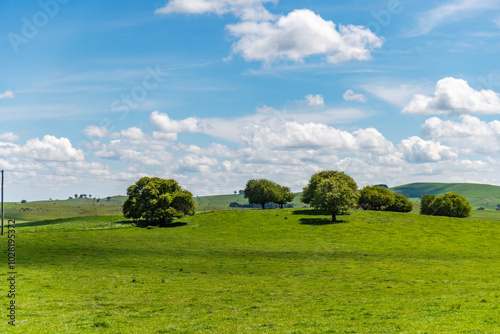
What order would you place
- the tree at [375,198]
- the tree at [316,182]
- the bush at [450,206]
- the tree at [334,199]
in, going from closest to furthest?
the tree at [334,199] → the bush at [450,206] → the tree at [316,182] → the tree at [375,198]

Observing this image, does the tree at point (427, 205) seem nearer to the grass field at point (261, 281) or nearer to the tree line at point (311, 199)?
the tree line at point (311, 199)

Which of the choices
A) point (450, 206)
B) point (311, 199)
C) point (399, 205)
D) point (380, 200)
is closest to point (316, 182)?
point (311, 199)

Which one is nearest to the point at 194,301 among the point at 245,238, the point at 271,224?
the point at 245,238

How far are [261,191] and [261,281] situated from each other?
101 m

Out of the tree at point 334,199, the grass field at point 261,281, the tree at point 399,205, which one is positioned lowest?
the grass field at point 261,281

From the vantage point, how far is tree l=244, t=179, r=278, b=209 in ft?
465

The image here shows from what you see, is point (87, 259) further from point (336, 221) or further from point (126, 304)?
point (336, 221)

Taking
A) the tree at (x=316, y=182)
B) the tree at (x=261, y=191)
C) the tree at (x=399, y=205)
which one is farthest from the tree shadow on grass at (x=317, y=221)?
the tree at (x=399, y=205)

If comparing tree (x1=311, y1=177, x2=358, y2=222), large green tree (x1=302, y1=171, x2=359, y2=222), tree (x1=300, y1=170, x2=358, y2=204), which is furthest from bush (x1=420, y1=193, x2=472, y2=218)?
tree (x1=311, y1=177, x2=358, y2=222)

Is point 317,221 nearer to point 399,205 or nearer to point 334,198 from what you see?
point 334,198

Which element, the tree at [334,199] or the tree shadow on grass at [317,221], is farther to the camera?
the tree shadow on grass at [317,221]

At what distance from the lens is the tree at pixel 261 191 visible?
142 metres

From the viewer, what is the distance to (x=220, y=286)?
38031 mm

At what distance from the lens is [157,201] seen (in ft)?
358
